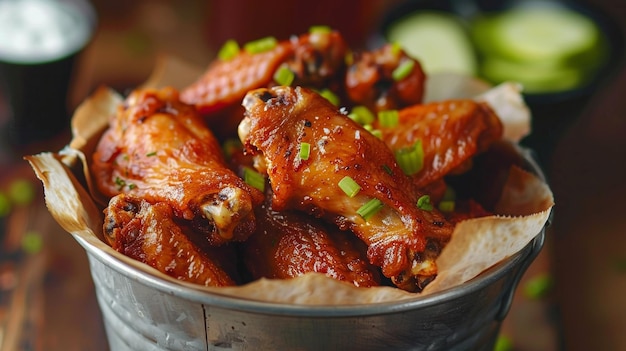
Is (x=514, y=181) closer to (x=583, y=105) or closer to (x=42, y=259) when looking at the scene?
(x=583, y=105)

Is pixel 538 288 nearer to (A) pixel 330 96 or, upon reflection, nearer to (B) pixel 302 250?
(A) pixel 330 96

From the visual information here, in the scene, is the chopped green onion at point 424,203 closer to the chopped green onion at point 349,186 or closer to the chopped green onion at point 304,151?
the chopped green onion at point 349,186

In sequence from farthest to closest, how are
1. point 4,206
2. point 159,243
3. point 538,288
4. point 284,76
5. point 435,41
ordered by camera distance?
point 435,41 < point 4,206 < point 538,288 < point 284,76 < point 159,243

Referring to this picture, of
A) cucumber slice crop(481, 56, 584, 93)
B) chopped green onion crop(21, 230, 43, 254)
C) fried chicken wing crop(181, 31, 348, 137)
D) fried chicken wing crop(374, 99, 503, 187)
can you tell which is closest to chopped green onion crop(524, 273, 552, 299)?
fried chicken wing crop(374, 99, 503, 187)

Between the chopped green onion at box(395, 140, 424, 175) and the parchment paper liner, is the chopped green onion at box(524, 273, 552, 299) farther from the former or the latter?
the chopped green onion at box(395, 140, 424, 175)

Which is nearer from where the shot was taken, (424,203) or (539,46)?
(424,203)

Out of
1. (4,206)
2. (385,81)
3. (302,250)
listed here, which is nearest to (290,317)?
(302,250)

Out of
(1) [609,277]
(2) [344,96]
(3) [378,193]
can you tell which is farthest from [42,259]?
(1) [609,277]
